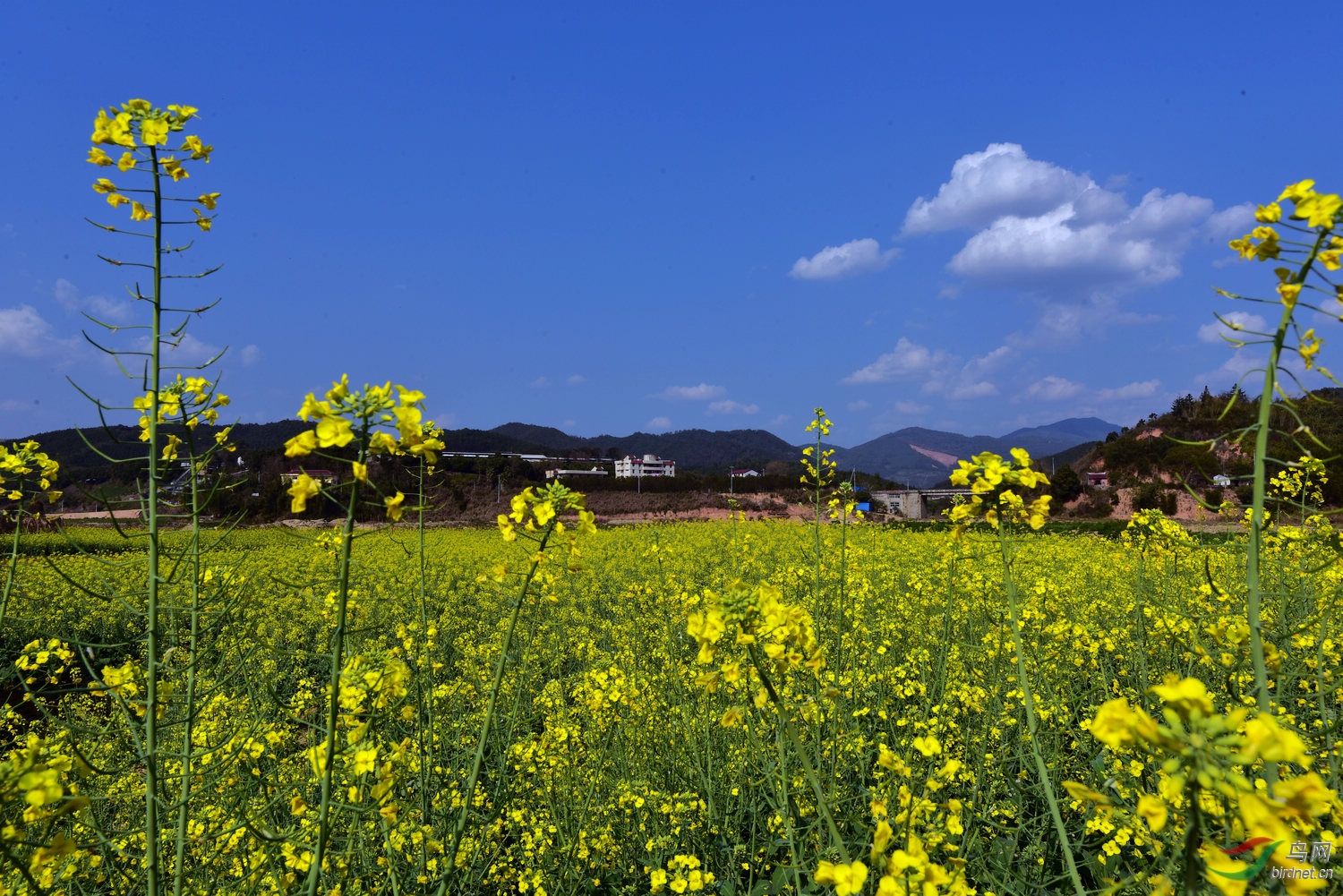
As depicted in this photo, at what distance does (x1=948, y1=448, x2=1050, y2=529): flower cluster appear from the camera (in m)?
2.02

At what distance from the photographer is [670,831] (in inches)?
118

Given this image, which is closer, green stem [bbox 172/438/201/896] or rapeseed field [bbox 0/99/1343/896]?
rapeseed field [bbox 0/99/1343/896]

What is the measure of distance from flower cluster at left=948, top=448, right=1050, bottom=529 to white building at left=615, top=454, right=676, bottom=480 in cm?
6600

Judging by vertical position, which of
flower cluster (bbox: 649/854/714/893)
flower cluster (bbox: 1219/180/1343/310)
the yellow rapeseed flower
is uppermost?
flower cluster (bbox: 1219/180/1343/310)

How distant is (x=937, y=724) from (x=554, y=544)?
220cm

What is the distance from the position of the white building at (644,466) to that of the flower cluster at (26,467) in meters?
65.1

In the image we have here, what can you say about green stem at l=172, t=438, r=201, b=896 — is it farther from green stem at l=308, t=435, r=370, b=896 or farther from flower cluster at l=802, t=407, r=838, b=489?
flower cluster at l=802, t=407, r=838, b=489

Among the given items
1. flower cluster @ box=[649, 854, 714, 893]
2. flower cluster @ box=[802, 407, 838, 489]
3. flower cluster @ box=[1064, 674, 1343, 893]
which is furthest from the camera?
flower cluster @ box=[802, 407, 838, 489]

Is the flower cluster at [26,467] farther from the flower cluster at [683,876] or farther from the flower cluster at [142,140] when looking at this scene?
the flower cluster at [683,876]

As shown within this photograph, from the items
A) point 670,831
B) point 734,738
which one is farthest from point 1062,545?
point 670,831

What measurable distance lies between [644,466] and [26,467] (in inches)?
3090

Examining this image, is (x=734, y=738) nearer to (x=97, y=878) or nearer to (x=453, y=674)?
(x=97, y=878)

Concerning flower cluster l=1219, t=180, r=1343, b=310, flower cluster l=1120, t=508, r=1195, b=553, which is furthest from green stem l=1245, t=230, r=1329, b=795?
flower cluster l=1120, t=508, r=1195, b=553

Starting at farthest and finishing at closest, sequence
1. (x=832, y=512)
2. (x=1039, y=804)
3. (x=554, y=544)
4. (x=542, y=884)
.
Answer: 1. (x=832, y=512)
2. (x=1039, y=804)
3. (x=542, y=884)
4. (x=554, y=544)
